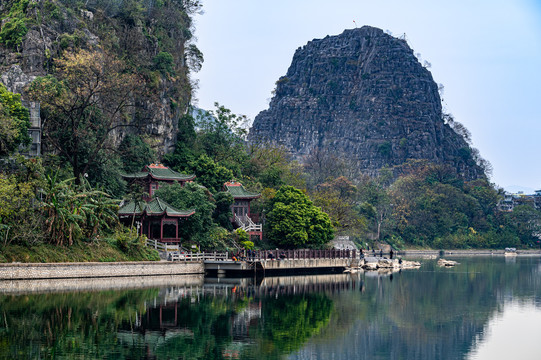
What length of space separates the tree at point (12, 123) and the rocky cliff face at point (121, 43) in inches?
312

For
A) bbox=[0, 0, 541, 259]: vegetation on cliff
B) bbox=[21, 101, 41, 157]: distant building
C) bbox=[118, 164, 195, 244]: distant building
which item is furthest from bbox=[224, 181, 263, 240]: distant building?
bbox=[21, 101, 41, 157]: distant building

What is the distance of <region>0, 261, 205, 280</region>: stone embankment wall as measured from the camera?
3841 centimetres

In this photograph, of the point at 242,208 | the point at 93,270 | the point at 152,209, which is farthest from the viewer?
the point at 242,208

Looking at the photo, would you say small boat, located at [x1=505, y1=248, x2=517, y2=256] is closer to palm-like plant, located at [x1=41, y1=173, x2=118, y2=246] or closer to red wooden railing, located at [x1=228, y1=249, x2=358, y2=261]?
red wooden railing, located at [x1=228, y1=249, x2=358, y2=261]

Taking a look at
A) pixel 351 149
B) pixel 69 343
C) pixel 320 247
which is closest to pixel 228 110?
pixel 320 247

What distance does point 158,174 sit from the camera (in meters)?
58.8

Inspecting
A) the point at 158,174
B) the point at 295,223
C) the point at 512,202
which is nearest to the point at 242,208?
the point at 295,223

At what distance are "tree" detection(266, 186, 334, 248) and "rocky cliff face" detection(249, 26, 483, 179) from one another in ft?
314

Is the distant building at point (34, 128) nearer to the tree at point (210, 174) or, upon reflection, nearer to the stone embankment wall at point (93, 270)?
the stone embankment wall at point (93, 270)

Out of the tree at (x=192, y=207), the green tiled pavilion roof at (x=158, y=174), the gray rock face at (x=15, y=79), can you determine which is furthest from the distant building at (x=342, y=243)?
the gray rock face at (x=15, y=79)

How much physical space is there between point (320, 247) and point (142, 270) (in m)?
20.9

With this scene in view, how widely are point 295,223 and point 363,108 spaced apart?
110674mm

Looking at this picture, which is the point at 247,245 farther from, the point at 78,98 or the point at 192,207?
the point at 78,98

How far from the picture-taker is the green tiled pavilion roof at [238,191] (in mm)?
60188
